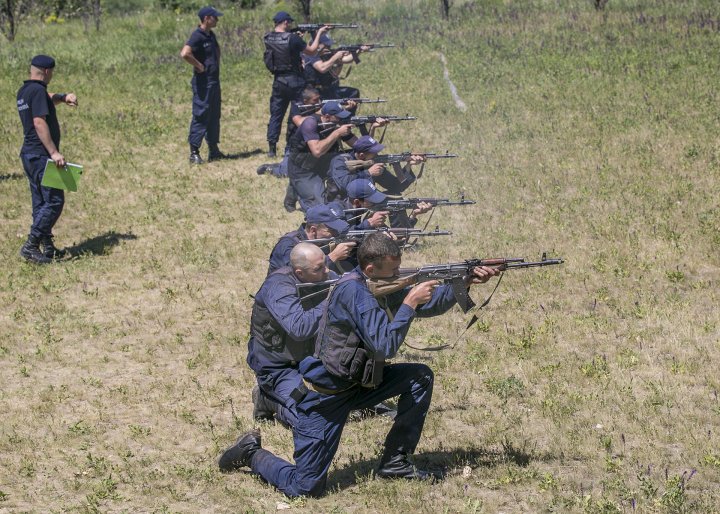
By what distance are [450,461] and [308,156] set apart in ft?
22.6

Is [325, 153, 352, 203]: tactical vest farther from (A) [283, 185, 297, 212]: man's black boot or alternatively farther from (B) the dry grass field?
(A) [283, 185, 297, 212]: man's black boot

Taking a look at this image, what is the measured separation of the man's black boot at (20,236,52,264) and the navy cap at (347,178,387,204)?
14.7 feet

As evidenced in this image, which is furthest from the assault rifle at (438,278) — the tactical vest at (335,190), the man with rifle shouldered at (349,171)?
the tactical vest at (335,190)

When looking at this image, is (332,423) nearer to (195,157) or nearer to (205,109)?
(205,109)

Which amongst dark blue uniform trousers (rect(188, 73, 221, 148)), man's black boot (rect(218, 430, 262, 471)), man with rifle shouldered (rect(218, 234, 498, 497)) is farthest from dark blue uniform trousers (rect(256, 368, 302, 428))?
dark blue uniform trousers (rect(188, 73, 221, 148))

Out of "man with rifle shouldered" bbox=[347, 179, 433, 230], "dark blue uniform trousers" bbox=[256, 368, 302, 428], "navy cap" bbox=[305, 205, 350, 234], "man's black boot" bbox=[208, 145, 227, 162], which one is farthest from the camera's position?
"man's black boot" bbox=[208, 145, 227, 162]

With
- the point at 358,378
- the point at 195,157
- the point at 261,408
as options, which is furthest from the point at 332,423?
the point at 195,157

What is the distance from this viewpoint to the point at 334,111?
1415 centimetres

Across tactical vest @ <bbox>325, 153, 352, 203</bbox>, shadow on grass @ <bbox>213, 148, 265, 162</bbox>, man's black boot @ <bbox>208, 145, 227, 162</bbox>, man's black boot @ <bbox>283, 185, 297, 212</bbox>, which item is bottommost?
shadow on grass @ <bbox>213, 148, 265, 162</bbox>

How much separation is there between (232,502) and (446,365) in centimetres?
315

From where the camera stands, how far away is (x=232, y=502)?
757 centimetres

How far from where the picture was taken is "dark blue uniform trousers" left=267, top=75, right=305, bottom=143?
17.6m

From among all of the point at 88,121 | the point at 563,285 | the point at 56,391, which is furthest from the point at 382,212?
the point at 88,121

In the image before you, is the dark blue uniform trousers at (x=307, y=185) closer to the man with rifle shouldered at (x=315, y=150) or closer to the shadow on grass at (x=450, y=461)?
the man with rifle shouldered at (x=315, y=150)
